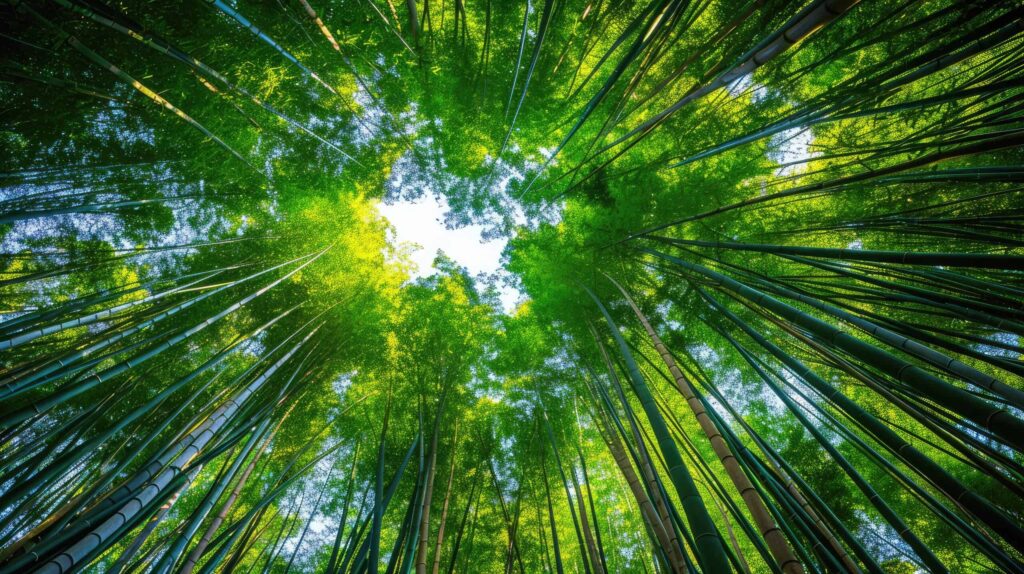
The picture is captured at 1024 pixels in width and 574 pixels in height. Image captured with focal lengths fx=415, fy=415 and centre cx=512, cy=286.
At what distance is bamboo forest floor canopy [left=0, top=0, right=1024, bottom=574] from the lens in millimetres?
2807

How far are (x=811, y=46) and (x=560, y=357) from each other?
3.50m

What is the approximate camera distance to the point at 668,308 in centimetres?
427

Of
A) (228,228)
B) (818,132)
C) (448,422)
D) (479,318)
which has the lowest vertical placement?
(448,422)

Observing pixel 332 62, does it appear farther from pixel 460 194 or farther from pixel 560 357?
pixel 560 357

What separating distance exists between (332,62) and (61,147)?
236 centimetres

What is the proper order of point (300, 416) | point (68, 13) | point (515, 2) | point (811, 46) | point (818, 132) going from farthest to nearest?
point (300, 416) → point (515, 2) → point (818, 132) → point (811, 46) → point (68, 13)

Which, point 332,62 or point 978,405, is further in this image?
point 332,62

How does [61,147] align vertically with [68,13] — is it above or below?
above

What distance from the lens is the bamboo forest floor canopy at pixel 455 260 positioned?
9.21 feet

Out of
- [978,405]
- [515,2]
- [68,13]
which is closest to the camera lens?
[978,405]

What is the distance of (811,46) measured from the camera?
3.36 meters

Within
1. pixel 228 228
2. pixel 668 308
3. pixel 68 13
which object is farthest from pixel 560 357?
pixel 68 13

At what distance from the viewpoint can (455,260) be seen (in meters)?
5.73

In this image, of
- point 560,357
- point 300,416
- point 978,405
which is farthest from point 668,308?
point 300,416
